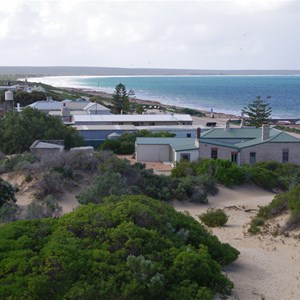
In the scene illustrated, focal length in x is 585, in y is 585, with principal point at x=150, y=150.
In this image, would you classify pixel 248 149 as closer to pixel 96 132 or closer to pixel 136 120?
pixel 96 132

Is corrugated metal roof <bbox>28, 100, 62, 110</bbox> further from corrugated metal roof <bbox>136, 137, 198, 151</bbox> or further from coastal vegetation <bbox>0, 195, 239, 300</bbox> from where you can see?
coastal vegetation <bbox>0, 195, 239, 300</bbox>

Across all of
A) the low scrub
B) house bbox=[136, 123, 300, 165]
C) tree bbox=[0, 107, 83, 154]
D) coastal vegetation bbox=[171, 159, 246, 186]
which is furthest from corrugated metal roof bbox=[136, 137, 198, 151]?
the low scrub

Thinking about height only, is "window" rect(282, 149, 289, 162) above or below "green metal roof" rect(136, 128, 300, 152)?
below

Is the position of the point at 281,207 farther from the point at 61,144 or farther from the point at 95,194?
the point at 61,144

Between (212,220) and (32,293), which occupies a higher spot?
(32,293)

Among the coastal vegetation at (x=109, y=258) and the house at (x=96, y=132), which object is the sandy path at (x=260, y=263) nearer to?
the coastal vegetation at (x=109, y=258)

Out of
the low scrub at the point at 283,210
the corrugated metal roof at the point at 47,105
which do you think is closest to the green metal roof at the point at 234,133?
the low scrub at the point at 283,210

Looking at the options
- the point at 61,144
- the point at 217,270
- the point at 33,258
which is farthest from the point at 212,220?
the point at 61,144
